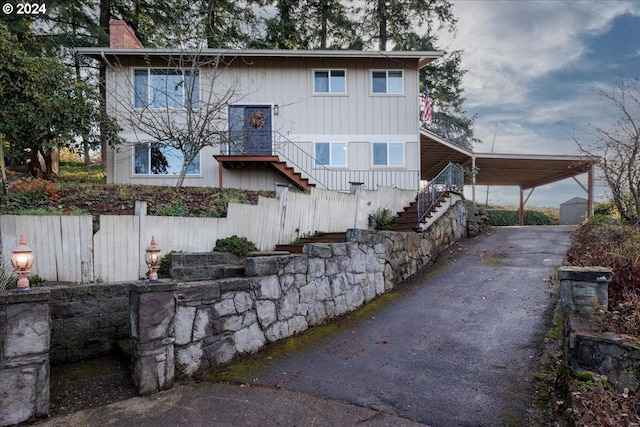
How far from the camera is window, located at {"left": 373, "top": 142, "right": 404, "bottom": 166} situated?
14.3m

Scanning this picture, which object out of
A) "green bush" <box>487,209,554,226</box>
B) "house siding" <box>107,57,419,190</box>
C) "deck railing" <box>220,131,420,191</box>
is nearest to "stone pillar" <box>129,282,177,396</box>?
"house siding" <box>107,57,419,190</box>

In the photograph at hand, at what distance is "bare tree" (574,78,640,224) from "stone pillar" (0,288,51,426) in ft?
41.6

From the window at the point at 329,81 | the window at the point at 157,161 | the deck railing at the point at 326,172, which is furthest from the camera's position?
the window at the point at 329,81

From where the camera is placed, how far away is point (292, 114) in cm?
1420

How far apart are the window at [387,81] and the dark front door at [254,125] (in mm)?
4421

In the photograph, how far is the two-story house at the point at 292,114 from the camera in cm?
1349

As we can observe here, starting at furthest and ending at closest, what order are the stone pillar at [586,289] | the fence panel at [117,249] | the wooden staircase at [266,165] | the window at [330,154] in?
1. the window at [330,154]
2. the wooden staircase at [266,165]
3. the fence panel at [117,249]
4. the stone pillar at [586,289]

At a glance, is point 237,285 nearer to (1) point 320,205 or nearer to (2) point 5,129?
(1) point 320,205

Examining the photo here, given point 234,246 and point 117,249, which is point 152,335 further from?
point 234,246

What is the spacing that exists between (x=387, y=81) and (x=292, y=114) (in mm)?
4096

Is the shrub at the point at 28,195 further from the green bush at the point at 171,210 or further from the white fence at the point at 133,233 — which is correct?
the green bush at the point at 171,210

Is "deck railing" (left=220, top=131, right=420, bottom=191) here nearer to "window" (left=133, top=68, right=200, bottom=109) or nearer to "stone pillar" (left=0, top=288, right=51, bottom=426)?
"window" (left=133, top=68, right=200, bottom=109)

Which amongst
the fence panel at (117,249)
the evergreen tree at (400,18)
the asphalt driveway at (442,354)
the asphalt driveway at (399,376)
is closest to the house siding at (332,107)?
the evergreen tree at (400,18)

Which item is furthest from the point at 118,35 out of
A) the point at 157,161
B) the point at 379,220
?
the point at 379,220
